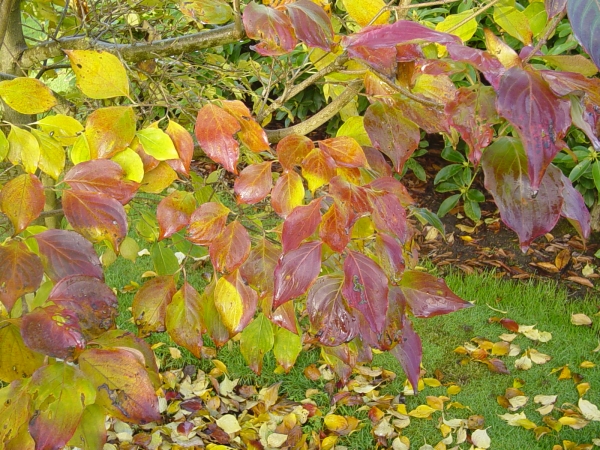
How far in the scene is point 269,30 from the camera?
0.93 m

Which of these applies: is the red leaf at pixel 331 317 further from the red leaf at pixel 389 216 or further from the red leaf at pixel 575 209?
the red leaf at pixel 575 209

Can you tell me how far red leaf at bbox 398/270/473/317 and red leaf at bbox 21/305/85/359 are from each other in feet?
1.59

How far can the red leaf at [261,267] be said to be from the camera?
1036 mm

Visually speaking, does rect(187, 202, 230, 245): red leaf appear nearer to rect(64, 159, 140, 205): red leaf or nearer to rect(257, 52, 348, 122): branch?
rect(64, 159, 140, 205): red leaf

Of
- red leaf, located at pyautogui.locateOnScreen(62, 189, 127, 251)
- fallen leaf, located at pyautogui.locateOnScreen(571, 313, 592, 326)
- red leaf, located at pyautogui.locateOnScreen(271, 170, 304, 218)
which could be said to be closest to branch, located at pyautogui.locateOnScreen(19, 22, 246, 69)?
red leaf, located at pyautogui.locateOnScreen(271, 170, 304, 218)

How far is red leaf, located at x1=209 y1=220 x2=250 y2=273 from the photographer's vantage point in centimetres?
101

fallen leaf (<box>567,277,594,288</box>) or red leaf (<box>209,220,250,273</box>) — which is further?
fallen leaf (<box>567,277,594,288</box>)

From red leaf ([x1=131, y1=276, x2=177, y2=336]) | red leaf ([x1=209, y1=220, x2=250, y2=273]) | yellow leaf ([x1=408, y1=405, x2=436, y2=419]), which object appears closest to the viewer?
red leaf ([x1=209, y1=220, x2=250, y2=273])

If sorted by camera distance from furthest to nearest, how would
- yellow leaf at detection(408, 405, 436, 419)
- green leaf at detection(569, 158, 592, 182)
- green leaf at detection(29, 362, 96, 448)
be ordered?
green leaf at detection(569, 158, 592, 182) → yellow leaf at detection(408, 405, 436, 419) → green leaf at detection(29, 362, 96, 448)

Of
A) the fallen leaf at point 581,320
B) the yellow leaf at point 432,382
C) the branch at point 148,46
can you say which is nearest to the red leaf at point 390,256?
the branch at point 148,46

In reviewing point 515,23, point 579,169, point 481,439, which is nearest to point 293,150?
point 515,23

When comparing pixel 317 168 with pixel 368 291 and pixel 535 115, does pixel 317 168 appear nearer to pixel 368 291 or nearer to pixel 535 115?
pixel 368 291

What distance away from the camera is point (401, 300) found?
947 mm

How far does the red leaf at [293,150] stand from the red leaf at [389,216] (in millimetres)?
156
